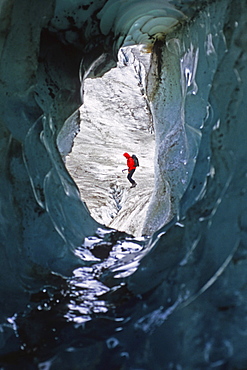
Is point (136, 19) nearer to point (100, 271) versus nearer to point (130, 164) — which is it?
point (100, 271)

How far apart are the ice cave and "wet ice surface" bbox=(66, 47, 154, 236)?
3552 millimetres

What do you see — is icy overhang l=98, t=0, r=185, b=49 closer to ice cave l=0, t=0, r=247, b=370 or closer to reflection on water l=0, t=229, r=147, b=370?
ice cave l=0, t=0, r=247, b=370

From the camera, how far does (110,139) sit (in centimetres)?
562

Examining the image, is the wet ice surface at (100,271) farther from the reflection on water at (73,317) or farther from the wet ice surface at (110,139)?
the wet ice surface at (110,139)

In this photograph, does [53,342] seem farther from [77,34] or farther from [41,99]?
[77,34]

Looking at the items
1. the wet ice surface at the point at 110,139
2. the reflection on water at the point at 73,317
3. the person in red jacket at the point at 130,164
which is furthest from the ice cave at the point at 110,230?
the wet ice surface at the point at 110,139

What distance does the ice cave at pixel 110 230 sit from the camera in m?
0.83

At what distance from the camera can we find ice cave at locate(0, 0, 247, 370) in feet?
2.72

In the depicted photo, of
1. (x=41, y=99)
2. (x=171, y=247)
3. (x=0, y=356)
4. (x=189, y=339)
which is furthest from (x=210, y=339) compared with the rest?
(x=41, y=99)

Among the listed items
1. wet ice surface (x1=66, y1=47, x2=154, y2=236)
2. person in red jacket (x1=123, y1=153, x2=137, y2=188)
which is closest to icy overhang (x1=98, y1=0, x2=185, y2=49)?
person in red jacket (x1=123, y1=153, x2=137, y2=188)

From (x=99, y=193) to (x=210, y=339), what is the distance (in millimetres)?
4476

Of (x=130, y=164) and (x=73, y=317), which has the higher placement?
(x=73, y=317)

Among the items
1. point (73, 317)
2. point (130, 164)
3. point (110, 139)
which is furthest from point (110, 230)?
point (110, 139)

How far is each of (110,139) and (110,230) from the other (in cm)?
417
